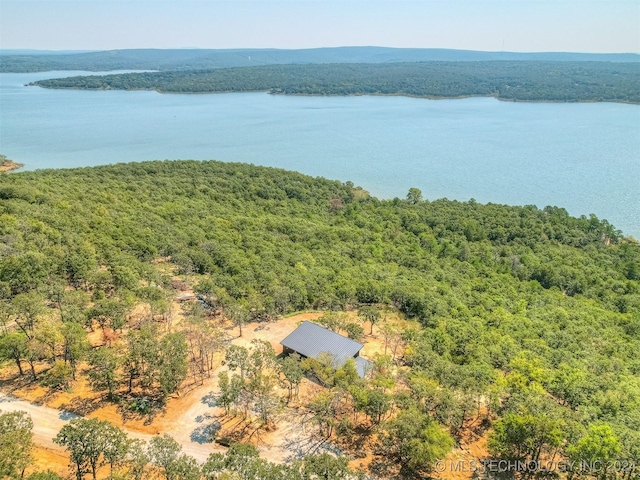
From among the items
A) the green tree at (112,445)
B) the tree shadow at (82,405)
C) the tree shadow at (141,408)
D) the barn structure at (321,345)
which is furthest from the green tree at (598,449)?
the tree shadow at (82,405)

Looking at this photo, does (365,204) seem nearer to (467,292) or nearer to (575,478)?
(467,292)

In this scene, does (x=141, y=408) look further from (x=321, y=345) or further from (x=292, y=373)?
(x=321, y=345)

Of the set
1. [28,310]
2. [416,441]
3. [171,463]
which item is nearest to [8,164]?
[28,310]

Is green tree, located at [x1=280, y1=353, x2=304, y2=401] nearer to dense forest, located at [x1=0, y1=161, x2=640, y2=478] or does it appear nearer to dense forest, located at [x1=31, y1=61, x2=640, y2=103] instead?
dense forest, located at [x1=0, y1=161, x2=640, y2=478]

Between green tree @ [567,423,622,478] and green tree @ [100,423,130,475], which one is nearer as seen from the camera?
green tree @ [100,423,130,475]

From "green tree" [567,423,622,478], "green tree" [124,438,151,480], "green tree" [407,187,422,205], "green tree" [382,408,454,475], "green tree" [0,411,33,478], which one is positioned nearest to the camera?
"green tree" [0,411,33,478]

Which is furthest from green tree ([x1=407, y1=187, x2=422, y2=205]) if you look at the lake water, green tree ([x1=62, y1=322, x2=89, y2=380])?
green tree ([x1=62, y1=322, x2=89, y2=380])

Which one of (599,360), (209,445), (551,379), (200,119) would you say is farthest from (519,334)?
(200,119)

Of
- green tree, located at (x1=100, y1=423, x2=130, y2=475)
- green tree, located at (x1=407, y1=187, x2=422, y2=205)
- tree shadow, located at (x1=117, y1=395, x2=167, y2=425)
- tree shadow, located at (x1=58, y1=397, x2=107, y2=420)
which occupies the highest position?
green tree, located at (x1=100, y1=423, x2=130, y2=475)

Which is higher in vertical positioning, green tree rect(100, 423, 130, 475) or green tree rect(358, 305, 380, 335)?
green tree rect(100, 423, 130, 475)
